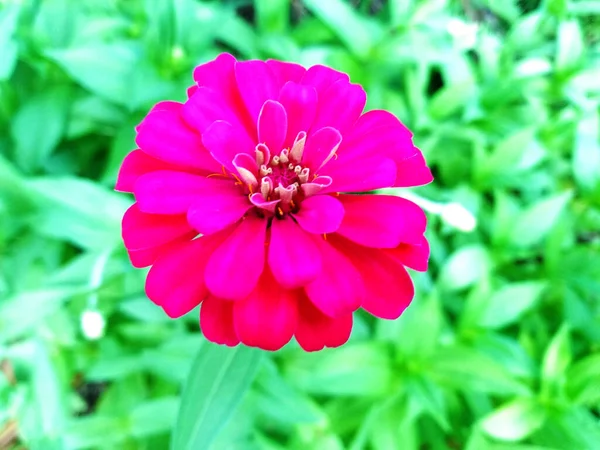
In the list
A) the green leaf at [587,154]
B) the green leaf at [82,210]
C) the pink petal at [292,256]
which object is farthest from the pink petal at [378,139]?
the green leaf at [587,154]

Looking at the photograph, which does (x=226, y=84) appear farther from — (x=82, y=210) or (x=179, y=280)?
(x=82, y=210)

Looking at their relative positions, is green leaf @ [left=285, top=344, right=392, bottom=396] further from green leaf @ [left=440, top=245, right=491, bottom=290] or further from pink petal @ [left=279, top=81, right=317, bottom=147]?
pink petal @ [left=279, top=81, right=317, bottom=147]

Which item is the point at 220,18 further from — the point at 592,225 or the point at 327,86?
the point at 592,225

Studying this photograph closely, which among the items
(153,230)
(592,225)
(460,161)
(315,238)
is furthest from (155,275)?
(592,225)

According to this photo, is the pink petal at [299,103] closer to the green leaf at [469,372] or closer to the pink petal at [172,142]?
the pink petal at [172,142]

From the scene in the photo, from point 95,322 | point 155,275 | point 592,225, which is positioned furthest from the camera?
point 592,225

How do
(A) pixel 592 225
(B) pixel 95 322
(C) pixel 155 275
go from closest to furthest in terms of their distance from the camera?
1. (C) pixel 155 275
2. (B) pixel 95 322
3. (A) pixel 592 225
